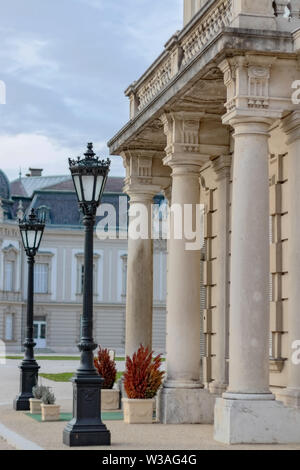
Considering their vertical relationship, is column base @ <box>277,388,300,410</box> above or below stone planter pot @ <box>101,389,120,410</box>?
above

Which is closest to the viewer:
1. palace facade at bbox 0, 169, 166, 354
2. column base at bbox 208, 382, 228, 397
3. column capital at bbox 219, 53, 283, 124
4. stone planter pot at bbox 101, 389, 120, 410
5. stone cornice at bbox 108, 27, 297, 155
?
stone cornice at bbox 108, 27, 297, 155

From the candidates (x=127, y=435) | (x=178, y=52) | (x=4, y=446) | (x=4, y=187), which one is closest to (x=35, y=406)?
(x=127, y=435)

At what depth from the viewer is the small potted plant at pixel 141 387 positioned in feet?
56.6

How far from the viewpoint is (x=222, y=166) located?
18453mm

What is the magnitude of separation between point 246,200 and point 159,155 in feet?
23.3

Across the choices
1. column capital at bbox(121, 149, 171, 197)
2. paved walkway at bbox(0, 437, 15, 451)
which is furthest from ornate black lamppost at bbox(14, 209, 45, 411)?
paved walkway at bbox(0, 437, 15, 451)

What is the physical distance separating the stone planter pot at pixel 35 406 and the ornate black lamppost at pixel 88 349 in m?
5.52

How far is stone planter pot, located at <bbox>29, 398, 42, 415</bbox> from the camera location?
19.5m

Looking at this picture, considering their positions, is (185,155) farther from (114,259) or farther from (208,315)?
(114,259)

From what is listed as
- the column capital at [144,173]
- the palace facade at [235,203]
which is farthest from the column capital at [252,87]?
the column capital at [144,173]

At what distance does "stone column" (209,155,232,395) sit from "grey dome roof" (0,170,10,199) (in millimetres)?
61249

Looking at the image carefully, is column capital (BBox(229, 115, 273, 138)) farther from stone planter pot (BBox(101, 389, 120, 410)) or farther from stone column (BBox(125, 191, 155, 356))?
stone planter pot (BBox(101, 389, 120, 410))

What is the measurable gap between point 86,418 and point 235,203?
361 centimetres
